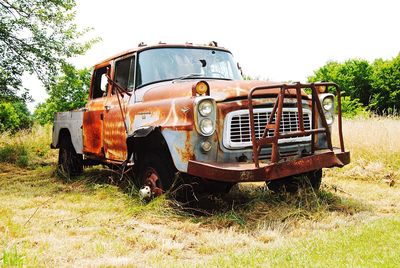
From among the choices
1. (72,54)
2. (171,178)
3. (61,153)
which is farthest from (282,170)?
(72,54)

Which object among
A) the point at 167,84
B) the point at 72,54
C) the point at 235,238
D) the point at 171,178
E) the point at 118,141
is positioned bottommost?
the point at 235,238

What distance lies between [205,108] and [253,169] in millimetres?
805

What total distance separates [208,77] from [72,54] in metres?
7.07

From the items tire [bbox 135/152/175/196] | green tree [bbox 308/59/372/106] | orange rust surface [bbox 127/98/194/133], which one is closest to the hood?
orange rust surface [bbox 127/98/194/133]

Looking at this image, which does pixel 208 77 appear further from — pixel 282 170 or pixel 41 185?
pixel 41 185

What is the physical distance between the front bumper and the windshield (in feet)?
5.56

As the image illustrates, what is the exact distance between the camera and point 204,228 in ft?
15.6

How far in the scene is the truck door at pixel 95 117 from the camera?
700 centimetres

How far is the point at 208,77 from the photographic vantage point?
6.18 m

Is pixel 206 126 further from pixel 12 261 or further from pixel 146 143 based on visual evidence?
pixel 12 261

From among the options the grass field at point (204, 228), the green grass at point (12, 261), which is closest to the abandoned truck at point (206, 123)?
the grass field at point (204, 228)

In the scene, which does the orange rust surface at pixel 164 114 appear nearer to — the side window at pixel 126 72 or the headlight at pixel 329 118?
the side window at pixel 126 72

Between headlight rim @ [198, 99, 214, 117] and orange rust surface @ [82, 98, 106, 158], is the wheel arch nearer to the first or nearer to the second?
headlight rim @ [198, 99, 214, 117]

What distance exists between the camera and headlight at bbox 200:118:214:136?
4.78 m
